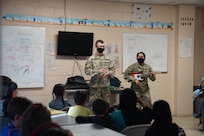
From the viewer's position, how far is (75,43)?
6.36 metres

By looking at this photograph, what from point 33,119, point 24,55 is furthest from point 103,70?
point 33,119

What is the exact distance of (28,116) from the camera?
1.30 meters

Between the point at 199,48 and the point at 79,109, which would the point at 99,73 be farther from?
the point at 199,48

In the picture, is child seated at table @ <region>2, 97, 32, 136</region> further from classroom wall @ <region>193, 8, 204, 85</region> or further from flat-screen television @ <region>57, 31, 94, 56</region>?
classroom wall @ <region>193, 8, 204, 85</region>

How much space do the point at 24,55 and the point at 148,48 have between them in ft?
8.77

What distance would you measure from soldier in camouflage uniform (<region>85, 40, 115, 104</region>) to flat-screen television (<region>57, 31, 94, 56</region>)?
88cm

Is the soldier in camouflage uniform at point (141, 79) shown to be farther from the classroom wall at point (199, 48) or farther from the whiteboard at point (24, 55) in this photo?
the classroom wall at point (199, 48)

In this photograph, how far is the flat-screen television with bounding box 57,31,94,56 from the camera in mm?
6234

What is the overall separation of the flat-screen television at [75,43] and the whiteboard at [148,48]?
0.84m

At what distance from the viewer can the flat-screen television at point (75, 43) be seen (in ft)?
20.5

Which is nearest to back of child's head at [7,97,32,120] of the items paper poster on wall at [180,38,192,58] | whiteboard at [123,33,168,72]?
whiteboard at [123,33,168,72]

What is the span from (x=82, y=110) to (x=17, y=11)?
3.15m

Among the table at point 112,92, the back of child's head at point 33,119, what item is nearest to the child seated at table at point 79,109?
the back of child's head at point 33,119

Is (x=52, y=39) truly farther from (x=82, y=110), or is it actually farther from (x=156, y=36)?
(x=82, y=110)
